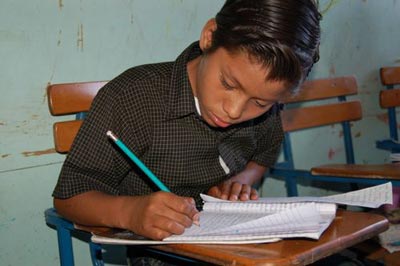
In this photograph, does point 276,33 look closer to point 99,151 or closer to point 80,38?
point 99,151

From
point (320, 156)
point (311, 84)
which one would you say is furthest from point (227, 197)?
point (320, 156)

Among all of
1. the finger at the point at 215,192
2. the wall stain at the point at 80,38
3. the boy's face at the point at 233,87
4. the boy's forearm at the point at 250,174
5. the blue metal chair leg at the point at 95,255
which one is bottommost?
the blue metal chair leg at the point at 95,255

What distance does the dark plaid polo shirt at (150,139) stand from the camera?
3.14 feet

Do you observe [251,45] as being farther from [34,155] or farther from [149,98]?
[34,155]

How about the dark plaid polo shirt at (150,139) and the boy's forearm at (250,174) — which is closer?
the dark plaid polo shirt at (150,139)

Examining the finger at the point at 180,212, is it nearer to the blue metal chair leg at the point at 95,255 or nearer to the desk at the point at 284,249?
the desk at the point at 284,249

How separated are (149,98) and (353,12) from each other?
1.59 m

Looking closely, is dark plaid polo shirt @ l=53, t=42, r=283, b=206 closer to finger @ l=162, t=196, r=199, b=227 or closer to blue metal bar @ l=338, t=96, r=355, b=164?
finger @ l=162, t=196, r=199, b=227

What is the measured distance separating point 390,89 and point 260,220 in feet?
5.92

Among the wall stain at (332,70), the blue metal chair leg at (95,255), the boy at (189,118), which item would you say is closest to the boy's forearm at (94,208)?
the boy at (189,118)

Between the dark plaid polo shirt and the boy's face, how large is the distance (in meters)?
0.10

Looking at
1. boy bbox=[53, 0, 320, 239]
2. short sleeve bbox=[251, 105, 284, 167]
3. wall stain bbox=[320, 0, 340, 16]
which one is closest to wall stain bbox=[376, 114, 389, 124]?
wall stain bbox=[320, 0, 340, 16]

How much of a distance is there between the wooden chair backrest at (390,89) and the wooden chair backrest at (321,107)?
139mm

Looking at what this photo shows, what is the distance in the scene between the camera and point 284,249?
700 mm
